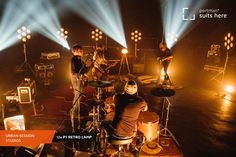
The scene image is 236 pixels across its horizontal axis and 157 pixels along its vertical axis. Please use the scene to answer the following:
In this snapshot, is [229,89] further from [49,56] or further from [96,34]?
[49,56]

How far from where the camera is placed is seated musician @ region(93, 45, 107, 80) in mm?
9834

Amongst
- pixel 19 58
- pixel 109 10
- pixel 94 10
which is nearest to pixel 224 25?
pixel 109 10

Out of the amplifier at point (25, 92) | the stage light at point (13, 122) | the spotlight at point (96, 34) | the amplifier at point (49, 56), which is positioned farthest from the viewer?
the spotlight at point (96, 34)

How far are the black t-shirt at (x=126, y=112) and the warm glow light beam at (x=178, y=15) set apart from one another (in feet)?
42.0

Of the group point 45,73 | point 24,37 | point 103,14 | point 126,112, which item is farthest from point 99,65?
point 103,14

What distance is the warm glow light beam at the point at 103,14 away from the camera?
19344 mm

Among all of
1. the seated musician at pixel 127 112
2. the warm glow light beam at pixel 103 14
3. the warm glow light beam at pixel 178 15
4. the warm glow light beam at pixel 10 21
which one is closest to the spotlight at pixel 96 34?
the warm glow light beam at pixel 103 14

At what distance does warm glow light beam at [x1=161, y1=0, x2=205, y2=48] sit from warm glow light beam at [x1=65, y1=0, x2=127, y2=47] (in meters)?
3.55

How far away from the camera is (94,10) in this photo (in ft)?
65.9

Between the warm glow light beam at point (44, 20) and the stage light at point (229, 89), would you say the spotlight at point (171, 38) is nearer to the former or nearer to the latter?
the stage light at point (229, 89)

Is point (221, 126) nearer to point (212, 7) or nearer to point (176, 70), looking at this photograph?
point (176, 70)

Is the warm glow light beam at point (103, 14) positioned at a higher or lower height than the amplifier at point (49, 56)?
higher

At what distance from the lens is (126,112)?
534cm

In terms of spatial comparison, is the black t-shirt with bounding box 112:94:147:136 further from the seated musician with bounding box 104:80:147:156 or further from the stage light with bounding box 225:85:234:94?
the stage light with bounding box 225:85:234:94
